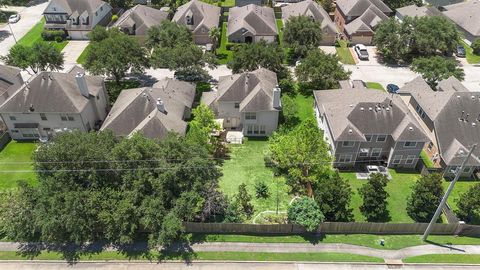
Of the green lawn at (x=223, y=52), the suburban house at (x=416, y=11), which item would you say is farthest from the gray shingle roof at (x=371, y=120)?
the suburban house at (x=416, y=11)

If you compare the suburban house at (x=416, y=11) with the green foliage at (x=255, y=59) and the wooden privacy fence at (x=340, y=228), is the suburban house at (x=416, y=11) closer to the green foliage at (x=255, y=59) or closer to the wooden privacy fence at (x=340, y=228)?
the green foliage at (x=255, y=59)

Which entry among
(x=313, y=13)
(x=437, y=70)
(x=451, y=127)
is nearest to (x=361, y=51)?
(x=313, y=13)

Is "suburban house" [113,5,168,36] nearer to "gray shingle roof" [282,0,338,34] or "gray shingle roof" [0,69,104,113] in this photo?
"gray shingle roof" [0,69,104,113]

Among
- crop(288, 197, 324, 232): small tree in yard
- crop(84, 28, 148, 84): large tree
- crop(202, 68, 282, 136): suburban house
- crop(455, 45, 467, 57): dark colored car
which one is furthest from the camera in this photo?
crop(455, 45, 467, 57): dark colored car

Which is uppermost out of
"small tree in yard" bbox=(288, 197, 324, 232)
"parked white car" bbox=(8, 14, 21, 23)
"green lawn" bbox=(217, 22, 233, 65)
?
"small tree in yard" bbox=(288, 197, 324, 232)

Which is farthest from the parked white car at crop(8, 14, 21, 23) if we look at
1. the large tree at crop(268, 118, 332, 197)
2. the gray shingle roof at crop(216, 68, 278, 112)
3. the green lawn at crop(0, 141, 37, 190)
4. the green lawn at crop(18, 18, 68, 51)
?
the large tree at crop(268, 118, 332, 197)

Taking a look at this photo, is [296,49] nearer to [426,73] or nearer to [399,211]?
[426,73]

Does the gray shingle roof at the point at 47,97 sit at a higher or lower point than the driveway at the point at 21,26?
higher
